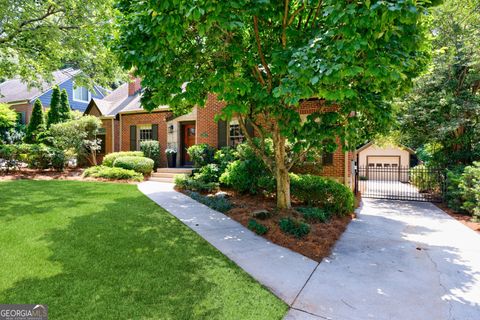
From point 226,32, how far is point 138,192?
20.8 feet

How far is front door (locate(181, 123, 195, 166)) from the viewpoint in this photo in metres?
14.4

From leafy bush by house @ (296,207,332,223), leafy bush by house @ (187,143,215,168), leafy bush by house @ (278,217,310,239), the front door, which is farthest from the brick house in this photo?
leafy bush by house @ (278,217,310,239)

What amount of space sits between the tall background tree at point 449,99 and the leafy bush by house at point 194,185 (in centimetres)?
798

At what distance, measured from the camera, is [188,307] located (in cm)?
275

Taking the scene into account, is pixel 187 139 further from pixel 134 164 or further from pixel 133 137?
pixel 133 137

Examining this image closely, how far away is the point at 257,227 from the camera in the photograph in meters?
5.37

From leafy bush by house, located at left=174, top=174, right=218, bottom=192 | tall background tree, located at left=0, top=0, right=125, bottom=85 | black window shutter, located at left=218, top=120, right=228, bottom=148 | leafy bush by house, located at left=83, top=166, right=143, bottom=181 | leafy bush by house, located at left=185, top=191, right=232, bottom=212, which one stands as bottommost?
leafy bush by house, located at left=185, top=191, right=232, bottom=212

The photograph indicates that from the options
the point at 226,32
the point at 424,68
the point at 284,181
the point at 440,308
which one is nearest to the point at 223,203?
the point at 284,181

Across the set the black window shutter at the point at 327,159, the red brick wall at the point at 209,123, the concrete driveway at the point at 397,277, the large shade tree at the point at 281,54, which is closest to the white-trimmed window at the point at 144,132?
the red brick wall at the point at 209,123

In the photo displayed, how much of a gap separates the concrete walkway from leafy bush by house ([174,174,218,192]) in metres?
2.26

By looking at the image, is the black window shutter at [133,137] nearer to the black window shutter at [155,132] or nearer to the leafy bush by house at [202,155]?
the black window shutter at [155,132]

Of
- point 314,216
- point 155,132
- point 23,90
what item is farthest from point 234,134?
point 23,90

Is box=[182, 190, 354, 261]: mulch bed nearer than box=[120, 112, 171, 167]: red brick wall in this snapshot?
Yes

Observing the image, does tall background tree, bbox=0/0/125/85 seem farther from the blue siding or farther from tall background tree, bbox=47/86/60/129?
the blue siding
